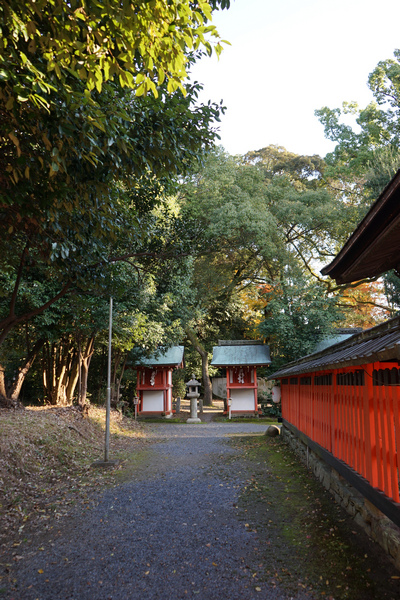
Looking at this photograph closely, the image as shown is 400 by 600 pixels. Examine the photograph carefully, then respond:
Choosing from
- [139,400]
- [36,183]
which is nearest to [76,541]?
[36,183]

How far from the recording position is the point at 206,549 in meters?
4.88

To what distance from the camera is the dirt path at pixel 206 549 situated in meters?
3.91

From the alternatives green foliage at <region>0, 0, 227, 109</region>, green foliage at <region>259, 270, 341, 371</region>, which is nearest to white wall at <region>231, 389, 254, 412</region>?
green foliage at <region>259, 270, 341, 371</region>

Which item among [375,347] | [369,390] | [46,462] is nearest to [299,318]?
[46,462]

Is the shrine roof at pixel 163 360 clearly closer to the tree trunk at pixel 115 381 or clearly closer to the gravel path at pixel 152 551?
the tree trunk at pixel 115 381

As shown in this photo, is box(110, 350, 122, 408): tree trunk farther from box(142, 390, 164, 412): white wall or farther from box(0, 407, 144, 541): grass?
box(0, 407, 144, 541): grass

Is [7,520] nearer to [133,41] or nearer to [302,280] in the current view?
[133,41]

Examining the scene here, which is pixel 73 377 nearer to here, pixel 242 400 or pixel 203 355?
pixel 242 400

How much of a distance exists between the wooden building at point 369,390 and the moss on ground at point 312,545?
595 millimetres

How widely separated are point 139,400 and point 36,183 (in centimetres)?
2127

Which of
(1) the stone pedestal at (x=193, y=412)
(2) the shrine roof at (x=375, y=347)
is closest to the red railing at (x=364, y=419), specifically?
(2) the shrine roof at (x=375, y=347)

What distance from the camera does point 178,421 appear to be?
23.1 metres

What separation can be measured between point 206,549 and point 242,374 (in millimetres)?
20099

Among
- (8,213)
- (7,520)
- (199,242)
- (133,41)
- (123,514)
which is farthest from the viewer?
(199,242)
